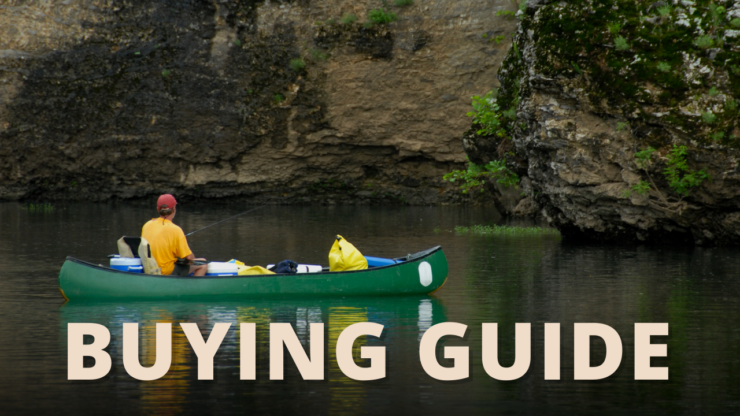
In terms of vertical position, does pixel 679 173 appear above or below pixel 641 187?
above

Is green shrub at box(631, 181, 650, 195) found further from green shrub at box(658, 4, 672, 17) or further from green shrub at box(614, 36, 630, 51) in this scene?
green shrub at box(658, 4, 672, 17)

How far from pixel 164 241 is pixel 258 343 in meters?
3.48

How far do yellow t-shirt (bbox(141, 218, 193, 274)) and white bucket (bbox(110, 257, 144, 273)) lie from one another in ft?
1.31

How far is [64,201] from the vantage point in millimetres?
40844

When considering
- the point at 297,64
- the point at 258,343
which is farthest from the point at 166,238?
the point at 297,64

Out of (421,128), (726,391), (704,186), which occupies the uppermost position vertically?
(421,128)

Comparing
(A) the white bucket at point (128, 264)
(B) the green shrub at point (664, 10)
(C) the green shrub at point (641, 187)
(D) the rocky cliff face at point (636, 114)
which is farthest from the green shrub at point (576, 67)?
(A) the white bucket at point (128, 264)

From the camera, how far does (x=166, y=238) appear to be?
13047 mm

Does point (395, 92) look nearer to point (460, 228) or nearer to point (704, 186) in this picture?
point (460, 228)

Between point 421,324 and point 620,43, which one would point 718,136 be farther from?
point 421,324

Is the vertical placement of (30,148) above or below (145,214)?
above

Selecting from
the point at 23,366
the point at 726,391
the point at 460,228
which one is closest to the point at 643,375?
the point at 726,391

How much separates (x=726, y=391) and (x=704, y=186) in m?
12.4

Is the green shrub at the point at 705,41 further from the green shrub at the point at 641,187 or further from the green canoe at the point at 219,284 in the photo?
the green canoe at the point at 219,284
